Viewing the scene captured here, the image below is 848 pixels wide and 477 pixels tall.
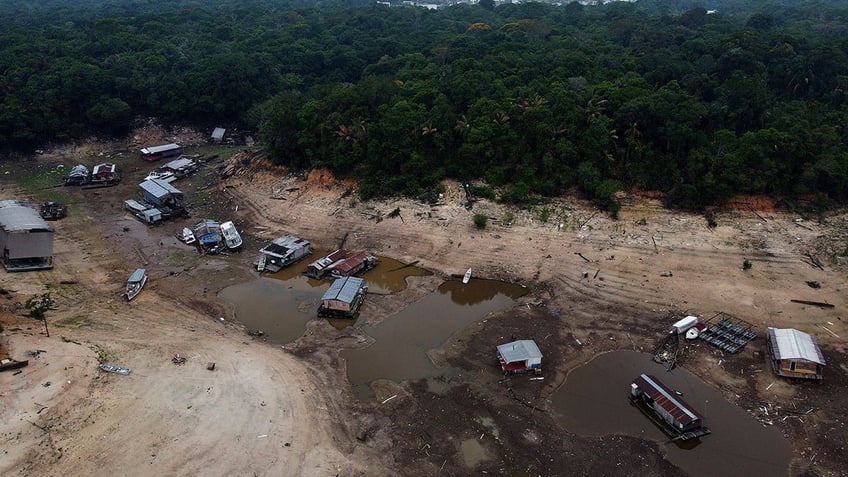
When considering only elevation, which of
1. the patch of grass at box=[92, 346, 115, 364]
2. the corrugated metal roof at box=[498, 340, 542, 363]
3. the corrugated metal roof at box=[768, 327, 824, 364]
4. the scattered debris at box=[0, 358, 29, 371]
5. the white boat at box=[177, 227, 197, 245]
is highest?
the scattered debris at box=[0, 358, 29, 371]

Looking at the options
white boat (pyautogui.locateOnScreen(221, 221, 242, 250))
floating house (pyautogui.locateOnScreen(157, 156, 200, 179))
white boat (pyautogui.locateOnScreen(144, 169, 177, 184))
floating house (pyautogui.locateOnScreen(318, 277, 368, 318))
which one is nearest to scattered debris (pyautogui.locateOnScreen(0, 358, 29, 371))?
floating house (pyautogui.locateOnScreen(318, 277, 368, 318))

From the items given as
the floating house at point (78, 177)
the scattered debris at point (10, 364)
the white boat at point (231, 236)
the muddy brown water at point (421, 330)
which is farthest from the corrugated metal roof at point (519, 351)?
the floating house at point (78, 177)

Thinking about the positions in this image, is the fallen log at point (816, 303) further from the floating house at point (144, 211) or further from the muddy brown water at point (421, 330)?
the floating house at point (144, 211)

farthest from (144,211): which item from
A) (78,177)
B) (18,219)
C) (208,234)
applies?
(78,177)

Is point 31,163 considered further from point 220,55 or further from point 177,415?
point 177,415

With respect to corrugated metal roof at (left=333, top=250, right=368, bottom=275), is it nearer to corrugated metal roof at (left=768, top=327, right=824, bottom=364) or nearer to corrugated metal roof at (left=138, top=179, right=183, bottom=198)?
corrugated metal roof at (left=138, top=179, right=183, bottom=198)

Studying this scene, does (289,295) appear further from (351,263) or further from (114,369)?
(114,369)
